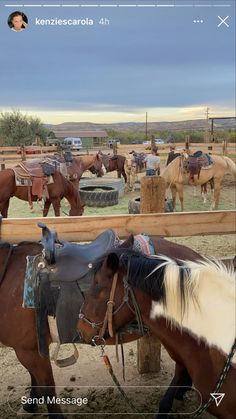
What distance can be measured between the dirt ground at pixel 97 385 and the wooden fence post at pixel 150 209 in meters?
0.09

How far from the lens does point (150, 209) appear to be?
9.87 ft

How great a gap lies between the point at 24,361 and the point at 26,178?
603cm

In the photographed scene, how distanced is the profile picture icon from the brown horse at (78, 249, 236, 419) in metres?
2.49

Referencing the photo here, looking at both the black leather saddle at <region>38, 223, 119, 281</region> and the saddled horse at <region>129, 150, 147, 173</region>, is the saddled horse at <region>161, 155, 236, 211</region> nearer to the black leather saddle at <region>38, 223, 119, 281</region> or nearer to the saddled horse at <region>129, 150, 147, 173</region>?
the saddled horse at <region>129, 150, 147, 173</region>

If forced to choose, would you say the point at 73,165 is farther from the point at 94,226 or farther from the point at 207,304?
the point at 207,304

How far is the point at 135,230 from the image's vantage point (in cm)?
286

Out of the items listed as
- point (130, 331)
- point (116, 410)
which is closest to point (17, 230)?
point (130, 331)

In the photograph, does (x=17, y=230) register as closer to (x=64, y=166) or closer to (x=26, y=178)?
(x=26, y=178)

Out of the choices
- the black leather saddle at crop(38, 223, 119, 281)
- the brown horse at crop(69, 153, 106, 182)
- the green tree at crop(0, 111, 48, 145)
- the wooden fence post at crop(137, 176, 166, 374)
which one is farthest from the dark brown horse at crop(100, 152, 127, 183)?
the green tree at crop(0, 111, 48, 145)

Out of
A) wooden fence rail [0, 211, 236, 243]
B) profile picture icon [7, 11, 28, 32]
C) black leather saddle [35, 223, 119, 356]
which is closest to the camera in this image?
black leather saddle [35, 223, 119, 356]

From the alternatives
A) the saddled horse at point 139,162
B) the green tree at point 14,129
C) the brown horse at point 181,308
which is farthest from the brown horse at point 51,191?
the green tree at point 14,129

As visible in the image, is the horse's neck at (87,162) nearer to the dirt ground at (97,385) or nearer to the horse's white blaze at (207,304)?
the dirt ground at (97,385)

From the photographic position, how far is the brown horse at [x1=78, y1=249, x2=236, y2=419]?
70.2 inches

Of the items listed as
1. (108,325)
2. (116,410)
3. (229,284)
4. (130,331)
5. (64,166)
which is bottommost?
(116,410)
